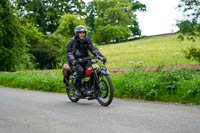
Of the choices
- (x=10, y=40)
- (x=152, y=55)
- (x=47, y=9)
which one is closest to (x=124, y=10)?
(x=47, y=9)

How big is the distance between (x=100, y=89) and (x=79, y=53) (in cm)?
117

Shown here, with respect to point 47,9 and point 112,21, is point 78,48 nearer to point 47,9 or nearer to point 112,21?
point 47,9

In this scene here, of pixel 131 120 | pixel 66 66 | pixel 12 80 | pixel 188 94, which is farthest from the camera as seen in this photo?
pixel 12 80

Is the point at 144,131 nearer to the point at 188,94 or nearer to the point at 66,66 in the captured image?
the point at 188,94

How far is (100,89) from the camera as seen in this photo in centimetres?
737

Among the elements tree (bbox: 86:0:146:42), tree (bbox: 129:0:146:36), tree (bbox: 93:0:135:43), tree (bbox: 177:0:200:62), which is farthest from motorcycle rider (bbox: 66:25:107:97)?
tree (bbox: 129:0:146:36)

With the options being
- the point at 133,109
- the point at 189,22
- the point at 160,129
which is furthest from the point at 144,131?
the point at 189,22

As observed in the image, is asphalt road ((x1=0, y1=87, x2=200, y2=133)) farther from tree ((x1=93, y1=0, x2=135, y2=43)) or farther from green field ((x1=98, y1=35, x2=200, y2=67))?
tree ((x1=93, y1=0, x2=135, y2=43))

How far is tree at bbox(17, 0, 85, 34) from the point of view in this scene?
52.8 metres

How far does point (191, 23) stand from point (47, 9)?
1797 inches

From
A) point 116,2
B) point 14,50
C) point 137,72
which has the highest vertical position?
point 116,2

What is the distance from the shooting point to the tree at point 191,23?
38.0 ft

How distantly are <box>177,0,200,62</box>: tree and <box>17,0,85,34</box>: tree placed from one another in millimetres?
42471

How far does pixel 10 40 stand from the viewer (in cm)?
2377
